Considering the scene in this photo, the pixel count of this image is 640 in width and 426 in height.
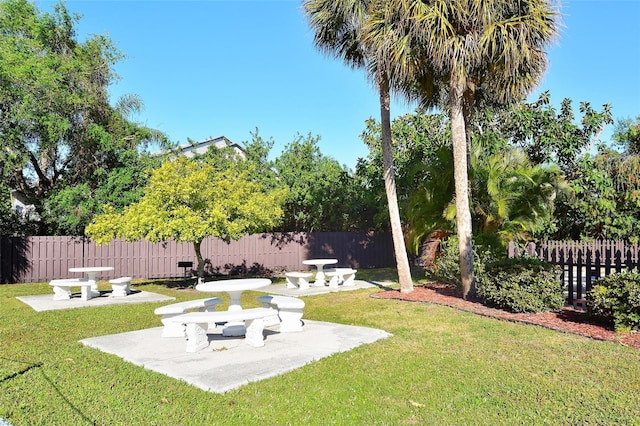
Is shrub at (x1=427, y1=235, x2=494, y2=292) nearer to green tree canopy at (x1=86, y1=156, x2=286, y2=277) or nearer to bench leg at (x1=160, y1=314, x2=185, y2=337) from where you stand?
green tree canopy at (x1=86, y1=156, x2=286, y2=277)

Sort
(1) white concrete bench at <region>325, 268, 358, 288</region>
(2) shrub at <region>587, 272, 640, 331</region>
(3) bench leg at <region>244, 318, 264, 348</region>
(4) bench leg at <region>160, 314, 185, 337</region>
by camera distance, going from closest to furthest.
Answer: (3) bench leg at <region>244, 318, 264, 348</region> → (2) shrub at <region>587, 272, 640, 331</region> → (4) bench leg at <region>160, 314, 185, 337</region> → (1) white concrete bench at <region>325, 268, 358, 288</region>

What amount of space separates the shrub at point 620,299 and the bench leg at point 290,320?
487cm

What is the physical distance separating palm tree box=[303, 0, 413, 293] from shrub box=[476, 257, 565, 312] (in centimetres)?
325

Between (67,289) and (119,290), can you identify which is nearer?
(67,289)

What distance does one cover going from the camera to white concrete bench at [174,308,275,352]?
6.90m

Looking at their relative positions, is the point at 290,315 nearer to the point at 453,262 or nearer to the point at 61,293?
the point at 453,262

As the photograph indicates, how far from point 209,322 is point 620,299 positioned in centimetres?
633

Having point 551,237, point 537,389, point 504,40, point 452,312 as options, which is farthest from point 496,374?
point 551,237

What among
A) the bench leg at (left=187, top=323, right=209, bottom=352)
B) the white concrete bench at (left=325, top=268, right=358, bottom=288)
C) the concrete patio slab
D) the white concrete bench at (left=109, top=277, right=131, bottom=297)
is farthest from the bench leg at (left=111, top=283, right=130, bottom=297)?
the bench leg at (left=187, top=323, right=209, bottom=352)

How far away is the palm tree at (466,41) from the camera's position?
10.4 meters

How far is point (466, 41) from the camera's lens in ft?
34.5

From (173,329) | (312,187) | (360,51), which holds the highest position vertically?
(360,51)

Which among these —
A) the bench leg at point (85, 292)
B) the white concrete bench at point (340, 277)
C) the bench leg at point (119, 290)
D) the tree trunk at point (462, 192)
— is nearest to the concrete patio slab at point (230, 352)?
the tree trunk at point (462, 192)

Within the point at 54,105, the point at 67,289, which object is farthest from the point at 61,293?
the point at 54,105
